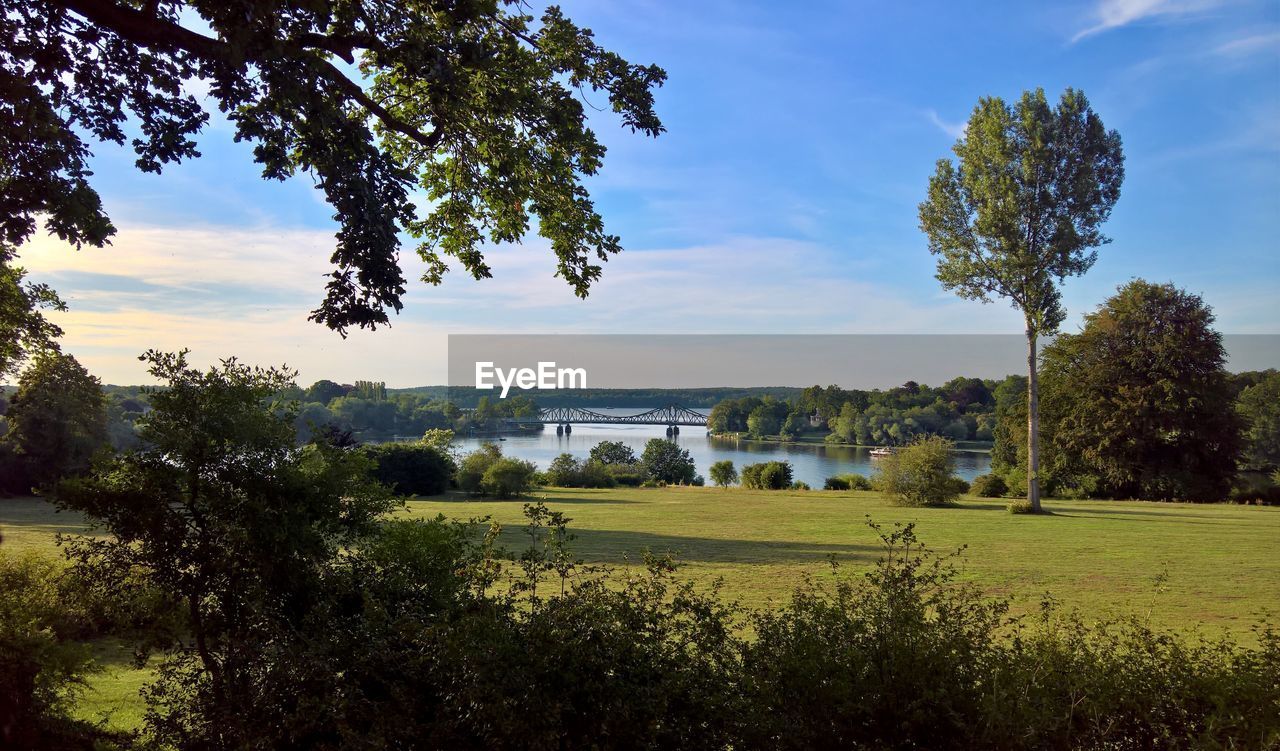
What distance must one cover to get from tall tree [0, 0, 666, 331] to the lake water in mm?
35943

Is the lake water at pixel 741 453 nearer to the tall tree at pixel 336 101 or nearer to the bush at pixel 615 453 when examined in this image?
the bush at pixel 615 453

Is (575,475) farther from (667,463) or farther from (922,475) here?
(922,475)

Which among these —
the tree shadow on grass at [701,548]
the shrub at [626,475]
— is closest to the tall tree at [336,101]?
the tree shadow on grass at [701,548]

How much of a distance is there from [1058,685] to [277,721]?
3.98 meters

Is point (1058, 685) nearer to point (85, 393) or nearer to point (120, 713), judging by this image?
point (120, 713)

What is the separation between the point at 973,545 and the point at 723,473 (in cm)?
Result: 3074

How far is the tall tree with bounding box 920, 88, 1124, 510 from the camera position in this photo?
2212 centimetres

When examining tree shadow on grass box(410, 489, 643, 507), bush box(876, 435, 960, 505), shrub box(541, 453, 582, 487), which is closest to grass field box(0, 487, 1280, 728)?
tree shadow on grass box(410, 489, 643, 507)

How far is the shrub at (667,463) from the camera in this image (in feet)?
161

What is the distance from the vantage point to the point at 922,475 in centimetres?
2517

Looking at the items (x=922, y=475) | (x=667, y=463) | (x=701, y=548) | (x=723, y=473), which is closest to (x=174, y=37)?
(x=701, y=548)

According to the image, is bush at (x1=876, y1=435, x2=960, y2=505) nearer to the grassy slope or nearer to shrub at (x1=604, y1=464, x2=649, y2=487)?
the grassy slope

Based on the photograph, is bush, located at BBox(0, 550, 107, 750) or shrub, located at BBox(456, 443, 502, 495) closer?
bush, located at BBox(0, 550, 107, 750)

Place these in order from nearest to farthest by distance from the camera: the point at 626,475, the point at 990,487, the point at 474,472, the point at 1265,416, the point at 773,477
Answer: the point at 474,472
the point at 990,487
the point at 773,477
the point at 626,475
the point at 1265,416
